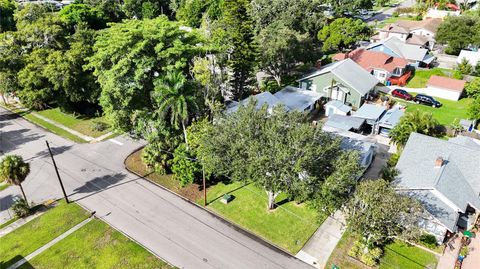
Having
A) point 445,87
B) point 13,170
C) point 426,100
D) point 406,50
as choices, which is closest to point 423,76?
point 406,50

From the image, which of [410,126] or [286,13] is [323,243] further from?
[286,13]

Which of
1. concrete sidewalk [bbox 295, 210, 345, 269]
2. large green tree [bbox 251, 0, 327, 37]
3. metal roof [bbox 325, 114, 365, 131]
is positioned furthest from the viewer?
large green tree [bbox 251, 0, 327, 37]

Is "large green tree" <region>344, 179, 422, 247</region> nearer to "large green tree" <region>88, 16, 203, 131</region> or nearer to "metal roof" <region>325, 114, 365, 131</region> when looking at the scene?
"metal roof" <region>325, 114, 365, 131</region>

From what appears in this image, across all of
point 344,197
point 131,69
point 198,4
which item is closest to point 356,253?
point 344,197

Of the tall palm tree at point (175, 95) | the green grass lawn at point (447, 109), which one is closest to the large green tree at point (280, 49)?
the green grass lawn at point (447, 109)

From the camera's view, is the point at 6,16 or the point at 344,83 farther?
the point at 6,16

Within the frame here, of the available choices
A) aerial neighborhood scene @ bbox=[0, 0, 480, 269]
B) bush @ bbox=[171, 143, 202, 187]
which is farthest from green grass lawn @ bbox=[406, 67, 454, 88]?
bush @ bbox=[171, 143, 202, 187]

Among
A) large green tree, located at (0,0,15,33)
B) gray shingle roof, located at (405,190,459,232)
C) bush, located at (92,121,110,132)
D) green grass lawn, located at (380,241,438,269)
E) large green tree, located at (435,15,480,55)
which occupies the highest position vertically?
large green tree, located at (0,0,15,33)
